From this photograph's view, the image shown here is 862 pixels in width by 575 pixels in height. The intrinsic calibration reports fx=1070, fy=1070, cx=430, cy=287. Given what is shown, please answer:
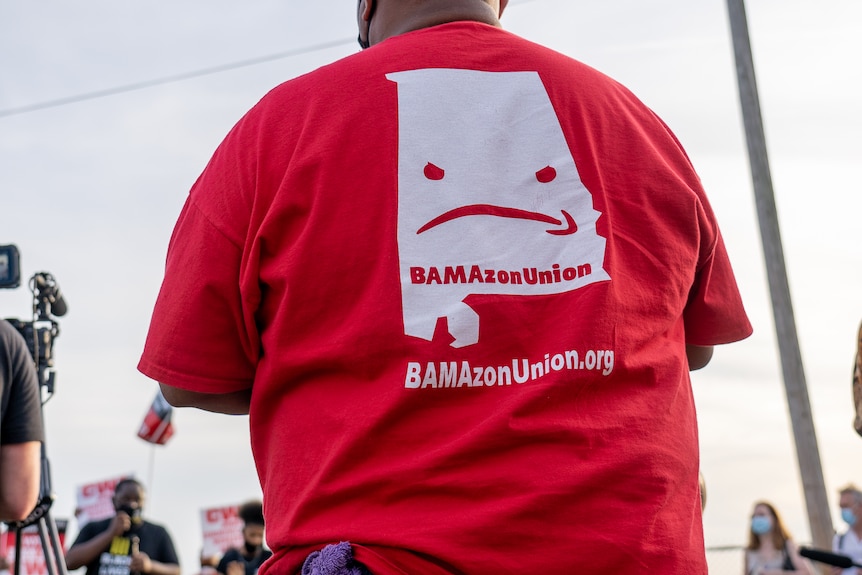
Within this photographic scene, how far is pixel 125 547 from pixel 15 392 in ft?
17.0

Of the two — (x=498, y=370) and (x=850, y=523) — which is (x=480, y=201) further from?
(x=850, y=523)

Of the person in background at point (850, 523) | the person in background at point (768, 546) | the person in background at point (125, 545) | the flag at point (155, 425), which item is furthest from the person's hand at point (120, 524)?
the person in background at point (850, 523)

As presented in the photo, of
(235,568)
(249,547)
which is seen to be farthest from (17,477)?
(249,547)

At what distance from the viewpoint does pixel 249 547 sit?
8.78m

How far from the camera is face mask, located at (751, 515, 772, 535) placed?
8445 millimetres

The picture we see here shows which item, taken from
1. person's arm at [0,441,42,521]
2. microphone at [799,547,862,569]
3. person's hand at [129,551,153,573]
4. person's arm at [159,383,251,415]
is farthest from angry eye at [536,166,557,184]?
person's hand at [129,551,153,573]

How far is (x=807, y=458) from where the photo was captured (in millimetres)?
8391

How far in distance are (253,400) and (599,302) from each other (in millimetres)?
514

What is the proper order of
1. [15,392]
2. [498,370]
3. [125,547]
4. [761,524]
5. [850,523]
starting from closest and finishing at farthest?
1. [498,370]
2. [15,392]
3. [125,547]
4. [850,523]
5. [761,524]

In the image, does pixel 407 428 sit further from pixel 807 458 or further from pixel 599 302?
pixel 807 458

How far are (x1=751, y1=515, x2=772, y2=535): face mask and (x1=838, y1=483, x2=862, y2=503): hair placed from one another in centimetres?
64

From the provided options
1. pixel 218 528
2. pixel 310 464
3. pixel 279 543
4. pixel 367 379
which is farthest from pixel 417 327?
pixel 218 528

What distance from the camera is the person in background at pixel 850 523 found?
26.2 feet

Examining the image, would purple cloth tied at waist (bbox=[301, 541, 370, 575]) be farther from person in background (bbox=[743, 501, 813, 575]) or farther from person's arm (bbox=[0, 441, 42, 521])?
person in background (bbox=[743, 501, 813, 575])
